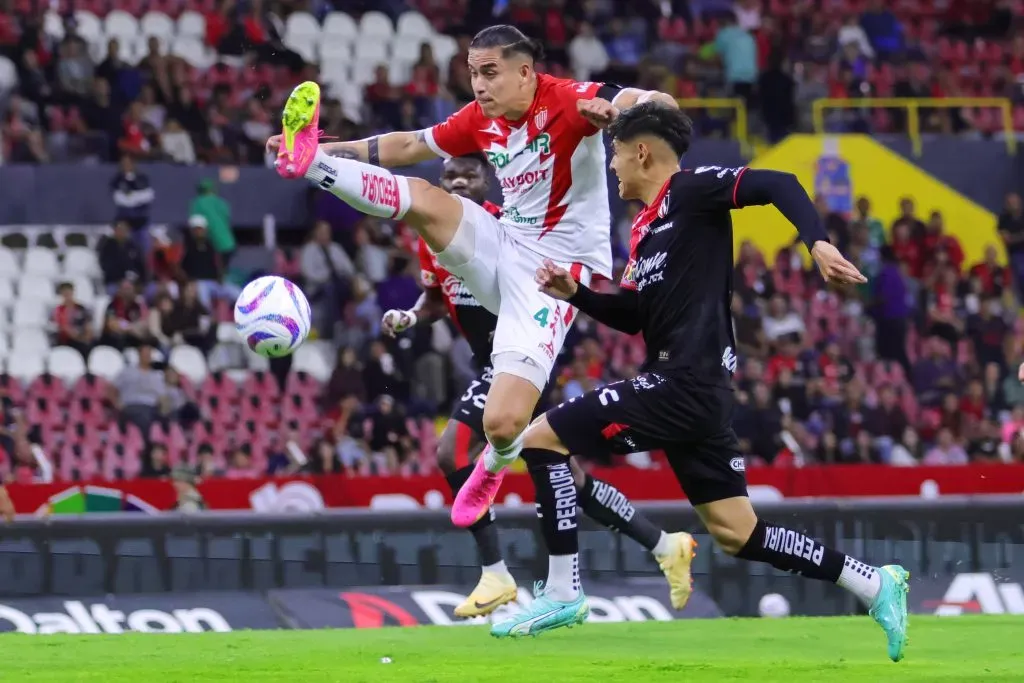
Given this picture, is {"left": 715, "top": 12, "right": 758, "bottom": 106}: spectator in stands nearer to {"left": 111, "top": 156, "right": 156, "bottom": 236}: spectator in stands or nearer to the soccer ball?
{"left": 111, "top": 156, "right": 156, "bottom": 236}: spectator in stands

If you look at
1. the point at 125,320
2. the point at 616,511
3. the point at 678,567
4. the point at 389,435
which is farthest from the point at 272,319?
the point at 125,320

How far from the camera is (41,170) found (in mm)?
21031

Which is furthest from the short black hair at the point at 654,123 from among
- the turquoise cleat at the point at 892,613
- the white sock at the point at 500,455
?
the turquoise cleat at the point at 892,613

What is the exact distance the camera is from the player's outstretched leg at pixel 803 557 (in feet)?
26.7

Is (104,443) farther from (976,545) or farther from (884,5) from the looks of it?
(884,5)

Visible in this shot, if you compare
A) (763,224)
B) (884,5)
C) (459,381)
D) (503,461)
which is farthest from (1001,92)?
(503,461)

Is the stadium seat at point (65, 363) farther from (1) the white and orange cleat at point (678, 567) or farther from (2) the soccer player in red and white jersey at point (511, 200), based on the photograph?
(2) the soccer player in red and white jersey at point (511, 200)

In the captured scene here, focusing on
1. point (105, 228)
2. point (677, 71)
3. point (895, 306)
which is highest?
point (677, 71)

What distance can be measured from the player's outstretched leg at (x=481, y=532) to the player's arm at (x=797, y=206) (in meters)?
3.03

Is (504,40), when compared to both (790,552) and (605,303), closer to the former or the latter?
(605,303)

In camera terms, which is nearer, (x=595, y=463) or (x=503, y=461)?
(x=503, y=461)

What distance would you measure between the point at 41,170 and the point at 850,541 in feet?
39.4

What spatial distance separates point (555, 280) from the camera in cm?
777

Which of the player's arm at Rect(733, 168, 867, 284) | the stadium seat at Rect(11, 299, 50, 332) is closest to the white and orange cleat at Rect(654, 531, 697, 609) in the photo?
the player's arm at Rect(733, 168, 867, 284)
